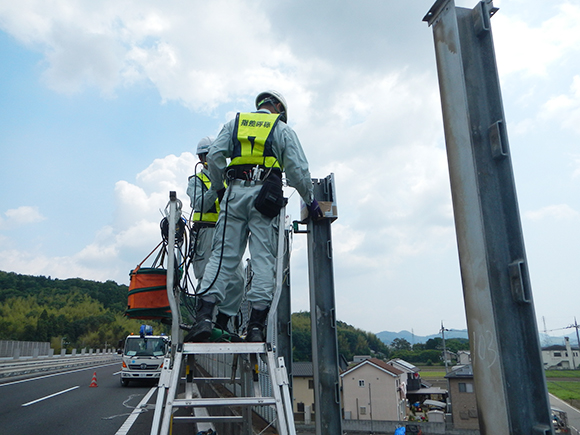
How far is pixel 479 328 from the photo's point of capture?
1.81m

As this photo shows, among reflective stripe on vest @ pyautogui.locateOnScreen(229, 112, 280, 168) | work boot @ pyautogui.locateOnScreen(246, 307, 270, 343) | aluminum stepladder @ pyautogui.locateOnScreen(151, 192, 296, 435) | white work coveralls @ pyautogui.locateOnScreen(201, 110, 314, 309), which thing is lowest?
aluminum stepladder @ pyautogui.locateOnScreen(151, 192, 296, 435)

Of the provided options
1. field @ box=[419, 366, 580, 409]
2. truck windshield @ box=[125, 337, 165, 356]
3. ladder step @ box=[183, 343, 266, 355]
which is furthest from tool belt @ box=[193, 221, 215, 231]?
field @ box=[419, 366, 580, 409]

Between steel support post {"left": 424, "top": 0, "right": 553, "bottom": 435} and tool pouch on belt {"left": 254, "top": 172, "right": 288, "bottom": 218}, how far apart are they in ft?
4.16

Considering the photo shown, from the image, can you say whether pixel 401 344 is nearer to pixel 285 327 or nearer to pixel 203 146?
pixel 285 327

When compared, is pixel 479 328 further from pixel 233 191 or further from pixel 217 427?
pixel 217 427

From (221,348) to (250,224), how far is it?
0.97 meters

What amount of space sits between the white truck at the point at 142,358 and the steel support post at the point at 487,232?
567 inches

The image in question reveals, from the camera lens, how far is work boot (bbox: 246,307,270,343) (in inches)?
106

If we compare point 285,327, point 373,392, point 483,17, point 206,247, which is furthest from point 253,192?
point 373,392

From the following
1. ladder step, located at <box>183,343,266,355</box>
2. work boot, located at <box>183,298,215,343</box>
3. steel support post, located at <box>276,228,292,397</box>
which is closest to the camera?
ladder step, located at <box>183,343,266,355</box>

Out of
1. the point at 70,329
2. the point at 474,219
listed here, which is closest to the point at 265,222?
the point at 474,219

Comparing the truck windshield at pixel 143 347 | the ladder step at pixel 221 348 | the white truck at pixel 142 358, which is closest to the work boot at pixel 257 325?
the ladder step at pixel 221 348

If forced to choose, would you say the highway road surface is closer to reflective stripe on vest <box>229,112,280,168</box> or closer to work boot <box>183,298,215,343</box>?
work boot <box>183,298,215,343</box>

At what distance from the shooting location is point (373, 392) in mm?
44938
